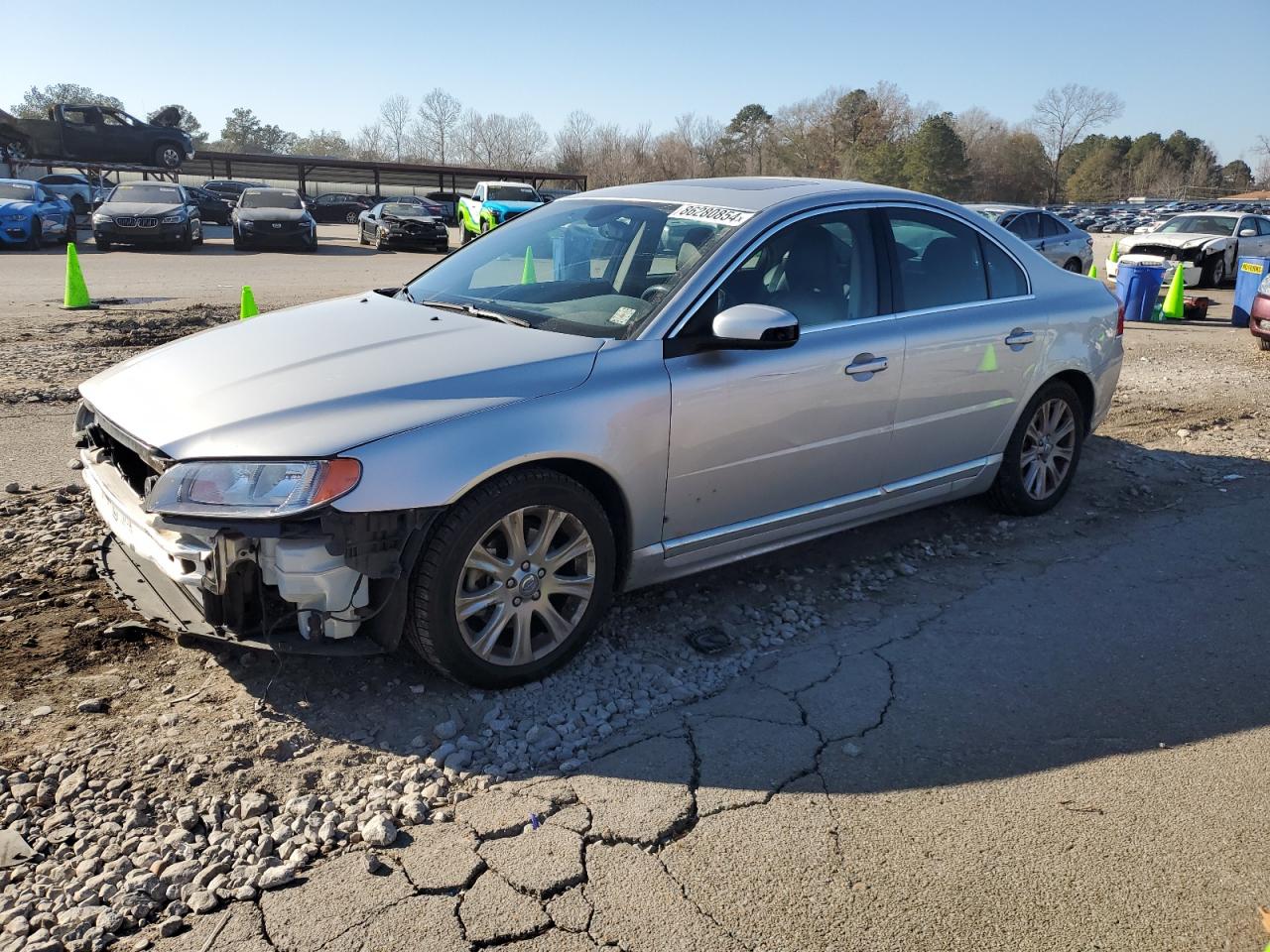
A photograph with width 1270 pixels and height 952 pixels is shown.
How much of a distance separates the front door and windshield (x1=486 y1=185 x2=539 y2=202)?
22955 mm

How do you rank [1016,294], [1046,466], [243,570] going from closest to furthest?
[243,570], [1016,294], [1046,466]

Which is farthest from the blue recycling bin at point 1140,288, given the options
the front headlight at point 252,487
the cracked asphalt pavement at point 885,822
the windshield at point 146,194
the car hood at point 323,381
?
the windshield at point 146,194

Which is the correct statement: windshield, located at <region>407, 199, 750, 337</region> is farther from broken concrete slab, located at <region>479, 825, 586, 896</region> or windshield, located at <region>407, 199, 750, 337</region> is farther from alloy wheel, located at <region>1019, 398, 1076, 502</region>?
alloy wheel, located at <region>1019, 398, 1076, 502</region>

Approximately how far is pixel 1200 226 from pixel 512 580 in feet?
76.2

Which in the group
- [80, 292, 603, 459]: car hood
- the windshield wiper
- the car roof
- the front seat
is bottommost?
[80, 292, 603, 459]: car hood

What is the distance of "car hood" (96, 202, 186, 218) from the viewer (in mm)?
22234

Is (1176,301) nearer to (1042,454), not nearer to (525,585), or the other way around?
(1042,454)

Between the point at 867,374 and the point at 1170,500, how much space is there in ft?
9.88

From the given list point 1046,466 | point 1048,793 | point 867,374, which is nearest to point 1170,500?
point 1046,466

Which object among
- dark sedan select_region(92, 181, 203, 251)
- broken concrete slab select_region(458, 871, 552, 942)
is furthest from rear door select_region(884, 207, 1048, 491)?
dark sedan select_region(92, 181, 203, 251)

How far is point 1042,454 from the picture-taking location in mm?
5773

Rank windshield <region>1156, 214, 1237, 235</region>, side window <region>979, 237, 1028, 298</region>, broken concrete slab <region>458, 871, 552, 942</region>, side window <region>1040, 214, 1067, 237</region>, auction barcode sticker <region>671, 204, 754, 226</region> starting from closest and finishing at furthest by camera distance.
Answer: broken concrete slab <region>458, 871, 552, 942</region> → auction barcode sticker <region>671, 204, 754, 226</region> → side window <region>979, 237, 1028, 298</region> → side window <region>1040, 214, 1067, 237</region> → windshield <region>1156, 214, 1237, 235</region>

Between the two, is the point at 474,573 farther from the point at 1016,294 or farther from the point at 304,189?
the point at 304,189

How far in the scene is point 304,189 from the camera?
54125 millimetres
